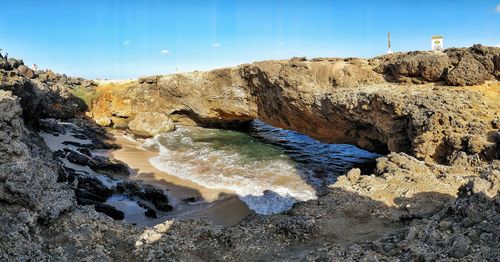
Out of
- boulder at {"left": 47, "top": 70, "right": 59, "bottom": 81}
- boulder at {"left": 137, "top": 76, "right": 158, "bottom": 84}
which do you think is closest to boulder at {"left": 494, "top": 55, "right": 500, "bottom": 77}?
boulder at {"left": 137, "top": 76, "right": 158, "bottom": 84}

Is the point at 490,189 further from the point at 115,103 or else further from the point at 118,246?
the point at 115,103

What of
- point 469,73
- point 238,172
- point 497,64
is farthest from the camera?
point 238,172

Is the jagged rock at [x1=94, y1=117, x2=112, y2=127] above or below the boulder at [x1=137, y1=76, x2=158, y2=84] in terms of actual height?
below

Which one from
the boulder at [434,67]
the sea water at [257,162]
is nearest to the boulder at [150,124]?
the sea water at [257,162]

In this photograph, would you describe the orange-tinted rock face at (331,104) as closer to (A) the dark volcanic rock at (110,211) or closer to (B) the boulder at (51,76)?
(B) the boulder at (51,76)

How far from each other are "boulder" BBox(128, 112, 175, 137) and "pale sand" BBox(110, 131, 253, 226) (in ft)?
22.8

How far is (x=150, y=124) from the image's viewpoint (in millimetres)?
31156

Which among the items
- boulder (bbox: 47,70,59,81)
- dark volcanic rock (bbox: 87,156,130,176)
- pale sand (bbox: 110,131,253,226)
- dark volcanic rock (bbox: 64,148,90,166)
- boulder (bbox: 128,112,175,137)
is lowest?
pale sand (bbox: 110,131,253,226)

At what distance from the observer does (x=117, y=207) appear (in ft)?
48.5

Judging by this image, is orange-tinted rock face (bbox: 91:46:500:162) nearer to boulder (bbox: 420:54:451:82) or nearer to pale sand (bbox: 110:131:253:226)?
boulder (bbox: 420:54:451:82)

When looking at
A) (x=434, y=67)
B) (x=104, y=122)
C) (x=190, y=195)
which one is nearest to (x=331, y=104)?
(x=434, y=67)

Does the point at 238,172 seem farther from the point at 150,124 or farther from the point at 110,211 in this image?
the point at 150,124

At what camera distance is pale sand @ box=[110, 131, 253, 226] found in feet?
49.3

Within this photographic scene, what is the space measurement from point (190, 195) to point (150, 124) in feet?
50.1
